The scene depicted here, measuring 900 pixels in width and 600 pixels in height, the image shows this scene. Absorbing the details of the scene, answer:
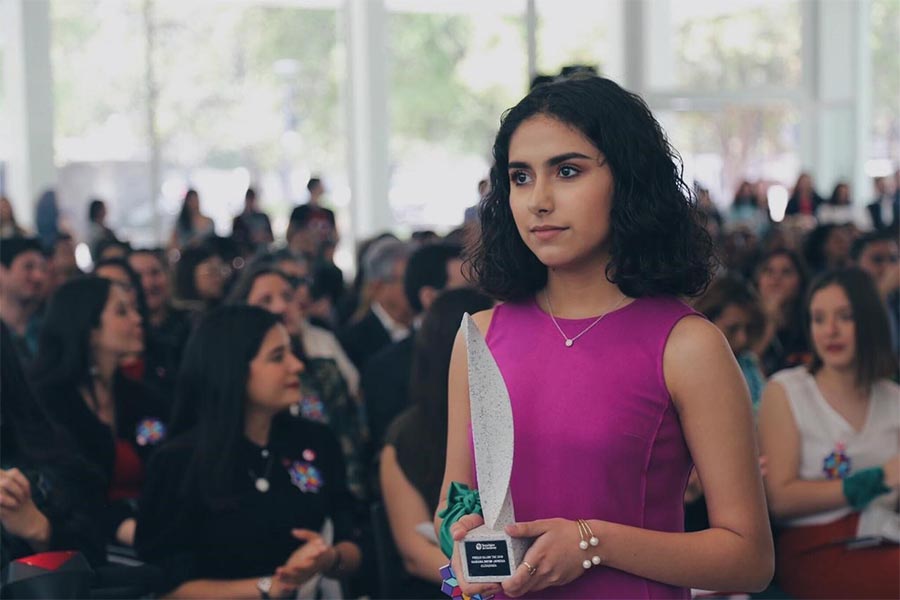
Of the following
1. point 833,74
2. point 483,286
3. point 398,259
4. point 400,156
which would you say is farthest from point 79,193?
point 483,286

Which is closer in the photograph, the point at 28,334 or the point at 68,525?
the point at 68,525

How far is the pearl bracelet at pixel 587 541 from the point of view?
150cm

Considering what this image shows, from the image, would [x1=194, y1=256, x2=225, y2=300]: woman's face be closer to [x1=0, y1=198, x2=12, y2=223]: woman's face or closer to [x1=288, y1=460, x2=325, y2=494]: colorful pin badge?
[x1=288, y1=460, x2=325, y2=494]: colorful pin badge

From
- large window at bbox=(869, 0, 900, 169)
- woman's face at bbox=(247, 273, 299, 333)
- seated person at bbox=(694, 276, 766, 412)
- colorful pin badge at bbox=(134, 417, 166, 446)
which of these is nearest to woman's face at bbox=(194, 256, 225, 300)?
woman's face at bbox=(247, 273, 299, 333)

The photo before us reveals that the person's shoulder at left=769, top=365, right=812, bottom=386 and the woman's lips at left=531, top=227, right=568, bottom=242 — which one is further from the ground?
the woman's lips at left=531, top=227, right=568, bottom=242

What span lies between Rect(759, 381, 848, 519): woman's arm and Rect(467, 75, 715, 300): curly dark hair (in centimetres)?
208

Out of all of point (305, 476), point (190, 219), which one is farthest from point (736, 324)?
point (190, 219)

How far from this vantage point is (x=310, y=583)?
3.13m

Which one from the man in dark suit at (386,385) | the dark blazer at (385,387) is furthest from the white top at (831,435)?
the dark blazer at (385,387)

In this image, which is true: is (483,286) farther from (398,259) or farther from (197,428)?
(398,259)

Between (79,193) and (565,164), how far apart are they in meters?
15.1

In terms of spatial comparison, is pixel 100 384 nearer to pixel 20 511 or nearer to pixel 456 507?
pixel 20 511

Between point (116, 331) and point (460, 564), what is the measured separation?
287 centimetres

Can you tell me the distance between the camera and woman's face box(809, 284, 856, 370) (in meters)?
3.82
